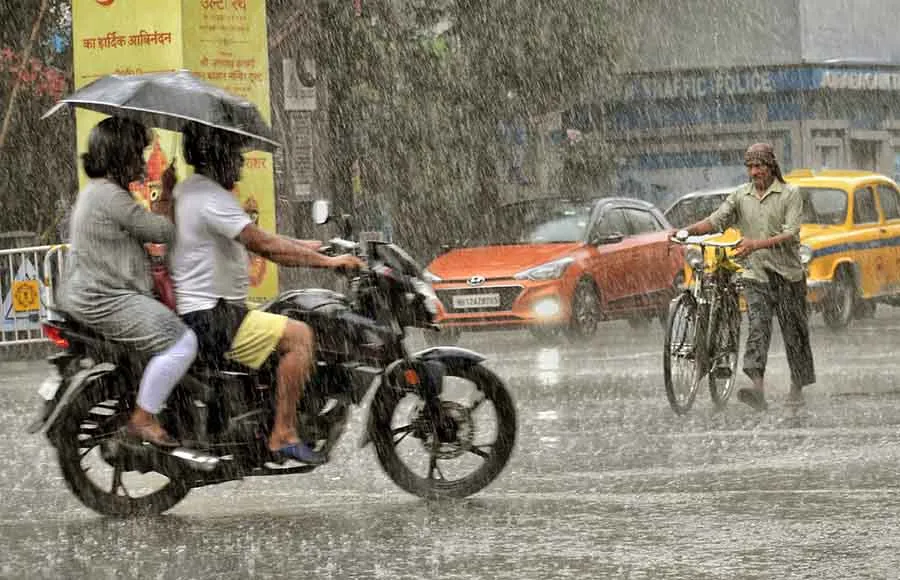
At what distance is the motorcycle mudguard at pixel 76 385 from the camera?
334 inches

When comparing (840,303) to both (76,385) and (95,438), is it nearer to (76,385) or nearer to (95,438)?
(95,438)

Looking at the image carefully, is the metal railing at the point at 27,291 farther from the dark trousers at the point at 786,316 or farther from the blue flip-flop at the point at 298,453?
the blue flip-flop at the point at 298,453

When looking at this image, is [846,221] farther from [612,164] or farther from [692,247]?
[612,164]

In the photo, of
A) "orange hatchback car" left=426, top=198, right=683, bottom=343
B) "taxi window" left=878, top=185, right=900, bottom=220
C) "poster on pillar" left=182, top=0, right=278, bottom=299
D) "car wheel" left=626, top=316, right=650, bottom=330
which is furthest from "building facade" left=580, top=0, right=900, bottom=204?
"poster on pillar" left=182, top=0, right=278, bottom=299

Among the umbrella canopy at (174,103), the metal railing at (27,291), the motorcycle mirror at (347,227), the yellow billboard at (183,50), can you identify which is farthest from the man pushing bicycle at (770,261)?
the metal railing at (27,291)

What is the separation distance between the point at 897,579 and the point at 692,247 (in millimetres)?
7296

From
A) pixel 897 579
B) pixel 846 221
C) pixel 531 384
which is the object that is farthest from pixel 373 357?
pixel 846 221

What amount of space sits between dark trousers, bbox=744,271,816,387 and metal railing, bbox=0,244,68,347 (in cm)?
887

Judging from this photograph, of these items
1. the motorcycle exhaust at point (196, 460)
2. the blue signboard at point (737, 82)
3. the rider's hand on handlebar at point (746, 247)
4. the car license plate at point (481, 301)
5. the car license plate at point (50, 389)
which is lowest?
the motorcycle exhaust at point (196, 460)

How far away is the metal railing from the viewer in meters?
20.3

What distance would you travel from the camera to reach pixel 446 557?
7.47 m

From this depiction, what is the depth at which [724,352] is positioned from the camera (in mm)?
13516

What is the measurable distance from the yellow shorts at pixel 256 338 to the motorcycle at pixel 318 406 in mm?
111

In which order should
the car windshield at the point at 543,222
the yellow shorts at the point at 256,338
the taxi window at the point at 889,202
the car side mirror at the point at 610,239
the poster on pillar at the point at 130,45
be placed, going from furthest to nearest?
the taxi window at the point at 889,202, the car windshield at the point at 543,222, the car side mirror at the point at 610,239, the poster on pillar at the point at 130,45, the yellow shorts at the point at 256,338
